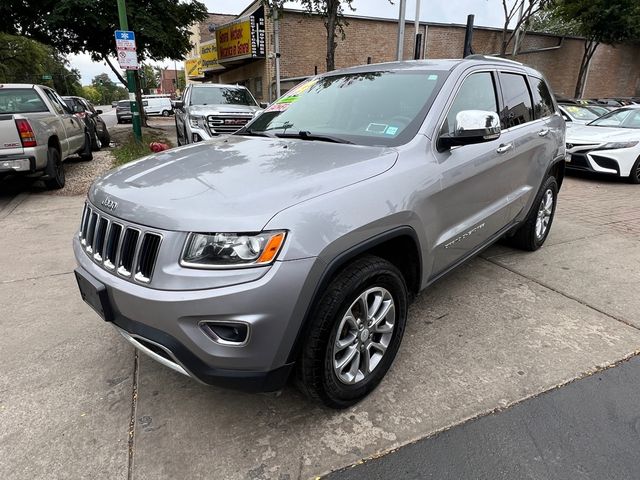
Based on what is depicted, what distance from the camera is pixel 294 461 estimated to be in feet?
6.68

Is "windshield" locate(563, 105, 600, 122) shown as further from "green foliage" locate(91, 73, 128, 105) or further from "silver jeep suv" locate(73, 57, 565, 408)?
"green foliage" locate(91, 73, 128, 105)

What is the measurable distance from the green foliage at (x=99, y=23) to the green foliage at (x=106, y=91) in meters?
128

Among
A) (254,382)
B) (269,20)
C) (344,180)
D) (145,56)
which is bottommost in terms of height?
(254,382)

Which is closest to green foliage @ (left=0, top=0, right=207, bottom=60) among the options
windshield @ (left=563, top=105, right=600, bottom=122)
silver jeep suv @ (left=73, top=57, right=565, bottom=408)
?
windshield @ (left=563, top=105, right=600, bottom=122)

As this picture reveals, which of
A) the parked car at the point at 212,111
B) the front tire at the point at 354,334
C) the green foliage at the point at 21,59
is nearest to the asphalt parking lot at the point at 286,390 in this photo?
the front tire at the point at 354,334

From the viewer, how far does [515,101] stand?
373 cm

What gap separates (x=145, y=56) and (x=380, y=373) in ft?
55.8

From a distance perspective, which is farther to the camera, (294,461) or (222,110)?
(222,110)

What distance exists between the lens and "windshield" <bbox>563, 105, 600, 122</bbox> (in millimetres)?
10820

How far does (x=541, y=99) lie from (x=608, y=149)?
16.4ft

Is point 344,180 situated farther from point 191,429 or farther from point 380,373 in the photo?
point 191,429

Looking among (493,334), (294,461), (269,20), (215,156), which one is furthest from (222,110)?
(269,20)

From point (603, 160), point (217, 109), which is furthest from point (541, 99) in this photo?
point (217, 109)

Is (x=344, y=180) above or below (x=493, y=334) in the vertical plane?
above
